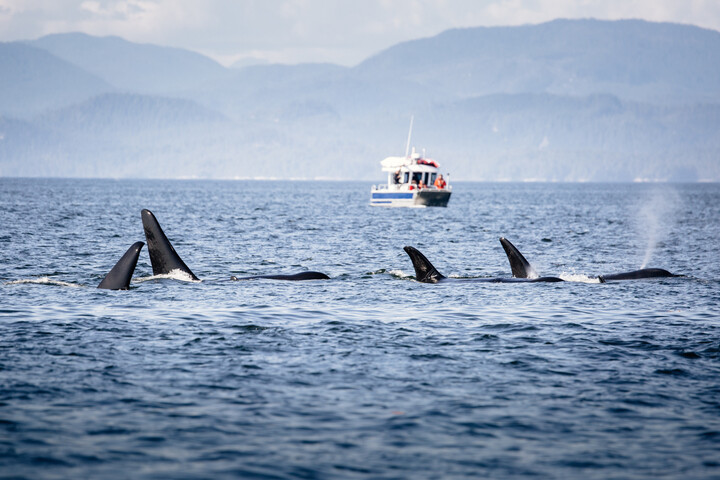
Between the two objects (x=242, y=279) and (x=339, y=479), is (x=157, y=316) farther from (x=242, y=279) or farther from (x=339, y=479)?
(x=339, y=479)

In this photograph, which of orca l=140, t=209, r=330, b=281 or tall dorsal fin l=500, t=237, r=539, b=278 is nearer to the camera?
orca l=140, t=209, r=330, b=281

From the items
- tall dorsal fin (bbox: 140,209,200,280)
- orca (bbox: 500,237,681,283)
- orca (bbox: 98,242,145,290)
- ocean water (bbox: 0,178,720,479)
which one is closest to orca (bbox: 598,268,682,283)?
orca (bbox: 500,237,681,283)

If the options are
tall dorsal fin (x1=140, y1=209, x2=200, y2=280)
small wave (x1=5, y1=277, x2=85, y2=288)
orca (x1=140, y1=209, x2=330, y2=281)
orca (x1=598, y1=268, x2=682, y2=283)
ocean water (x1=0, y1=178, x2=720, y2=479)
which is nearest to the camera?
ocean water (x1=0, y1=178, x2=720, y2=479)

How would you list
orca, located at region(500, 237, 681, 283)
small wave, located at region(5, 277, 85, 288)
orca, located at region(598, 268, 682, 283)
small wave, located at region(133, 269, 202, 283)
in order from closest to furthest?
small wave, located at region(5, 277, 85, 288), small wave, located at region(133, 269, 202, 283), orca, located at region(500, 237, 681, 283), orca, located at region(598, 268, 682, 283)

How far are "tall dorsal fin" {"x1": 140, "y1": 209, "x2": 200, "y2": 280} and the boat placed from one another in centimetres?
6573

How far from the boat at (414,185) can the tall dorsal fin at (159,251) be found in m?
65.7

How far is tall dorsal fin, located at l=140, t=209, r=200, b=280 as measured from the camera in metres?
22.6

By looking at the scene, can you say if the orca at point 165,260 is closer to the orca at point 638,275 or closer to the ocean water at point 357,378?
the ocean water at point 357,378

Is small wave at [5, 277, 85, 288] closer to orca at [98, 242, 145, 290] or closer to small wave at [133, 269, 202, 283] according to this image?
orca at [98, 242, 145, 290]

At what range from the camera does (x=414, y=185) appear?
90.6 metres

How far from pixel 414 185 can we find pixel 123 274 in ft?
228

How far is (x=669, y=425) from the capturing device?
1102 centimetres

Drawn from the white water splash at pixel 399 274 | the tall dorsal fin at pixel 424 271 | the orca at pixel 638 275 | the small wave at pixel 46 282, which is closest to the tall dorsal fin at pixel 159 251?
the small wave at pixel 46 282

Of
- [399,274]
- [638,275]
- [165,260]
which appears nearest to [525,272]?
[638,275]
